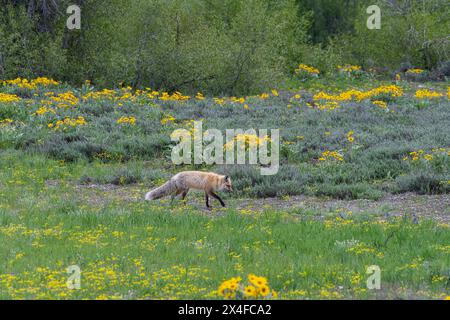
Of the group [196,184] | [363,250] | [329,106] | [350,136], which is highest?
[329,106]

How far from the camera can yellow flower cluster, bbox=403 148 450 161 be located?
1582cm

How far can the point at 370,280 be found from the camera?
830cm

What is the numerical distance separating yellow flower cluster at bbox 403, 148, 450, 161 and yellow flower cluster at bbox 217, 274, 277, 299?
9.13 metres

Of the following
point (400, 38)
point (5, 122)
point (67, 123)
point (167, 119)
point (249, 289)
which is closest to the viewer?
point (249, 289)

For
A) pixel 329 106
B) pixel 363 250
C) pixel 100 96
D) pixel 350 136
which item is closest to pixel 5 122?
pixel 100 96

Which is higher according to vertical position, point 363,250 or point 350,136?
point 350,136

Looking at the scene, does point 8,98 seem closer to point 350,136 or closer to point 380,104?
point 350,136

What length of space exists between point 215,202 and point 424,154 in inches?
206

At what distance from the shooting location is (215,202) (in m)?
14.0

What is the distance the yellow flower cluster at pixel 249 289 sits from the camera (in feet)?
23.6

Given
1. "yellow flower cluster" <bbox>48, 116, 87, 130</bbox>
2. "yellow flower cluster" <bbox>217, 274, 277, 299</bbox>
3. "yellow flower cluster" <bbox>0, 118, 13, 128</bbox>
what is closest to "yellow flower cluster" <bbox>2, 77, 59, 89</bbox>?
"yellow flower cluster" <bbox>0, 118, 13, 128</bbox>

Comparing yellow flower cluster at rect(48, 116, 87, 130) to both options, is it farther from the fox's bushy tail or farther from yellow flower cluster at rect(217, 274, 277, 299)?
yellow flower cluster at rect(217, 274, 277, 299)

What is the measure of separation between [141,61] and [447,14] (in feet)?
56.4

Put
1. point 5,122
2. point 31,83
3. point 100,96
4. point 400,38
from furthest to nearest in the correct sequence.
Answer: point 400,38, point 31,83, point 100,96, point 5,122
